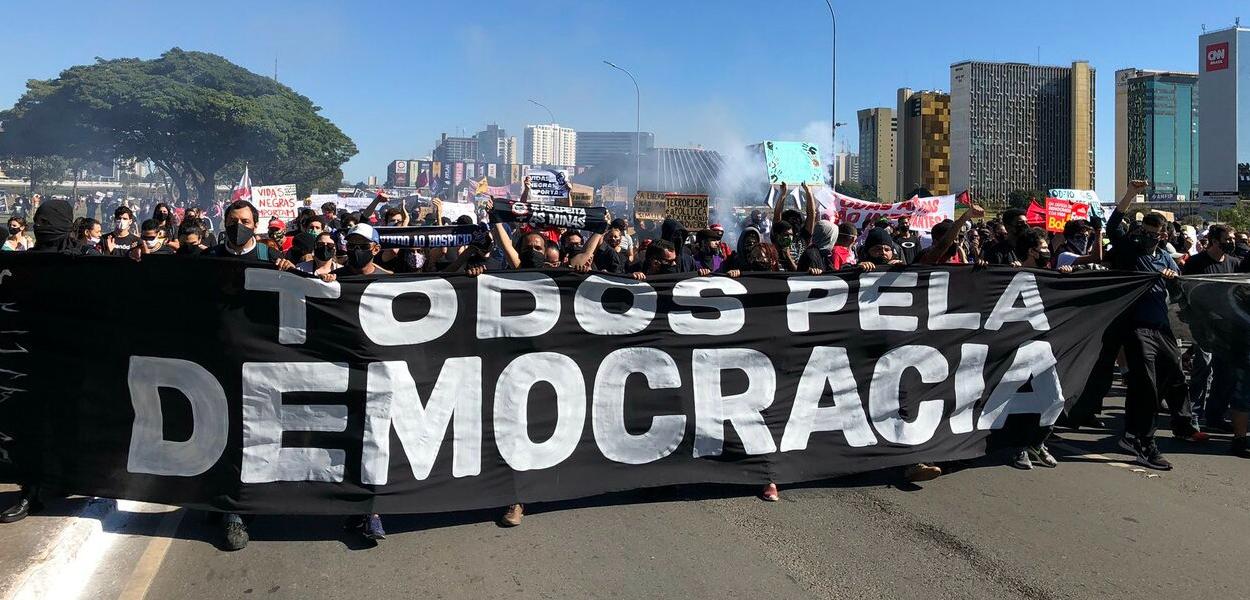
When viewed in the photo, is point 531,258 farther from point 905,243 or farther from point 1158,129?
point 1158,129

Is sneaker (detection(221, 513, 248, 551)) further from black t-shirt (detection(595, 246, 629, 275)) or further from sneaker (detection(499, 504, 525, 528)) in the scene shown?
black t-shirt (detection(595, 246, 629, 275))

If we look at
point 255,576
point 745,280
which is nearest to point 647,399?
point 745,280

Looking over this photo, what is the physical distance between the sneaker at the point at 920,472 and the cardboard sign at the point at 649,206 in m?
13.6

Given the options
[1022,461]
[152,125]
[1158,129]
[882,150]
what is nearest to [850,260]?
[1022,461]

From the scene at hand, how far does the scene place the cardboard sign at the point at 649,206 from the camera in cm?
1927

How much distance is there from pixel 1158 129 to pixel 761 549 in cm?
19661

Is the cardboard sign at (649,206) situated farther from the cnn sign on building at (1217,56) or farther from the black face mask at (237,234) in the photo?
the cnn sign on building at (1217,56)

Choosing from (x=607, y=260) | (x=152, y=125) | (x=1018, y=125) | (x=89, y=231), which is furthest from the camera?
(x=1018, y=125)

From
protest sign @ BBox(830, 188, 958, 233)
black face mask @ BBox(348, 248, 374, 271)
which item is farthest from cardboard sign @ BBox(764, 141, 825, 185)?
black face mask @ BBox(348, 248, 374, 271)

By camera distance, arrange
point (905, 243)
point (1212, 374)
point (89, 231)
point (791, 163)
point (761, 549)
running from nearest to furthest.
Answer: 1. point (761, 549)
2. point (1212, 374)
3. point (89, 231)
4. point (905, 243)
5. point (791, 163)

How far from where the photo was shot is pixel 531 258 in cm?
585

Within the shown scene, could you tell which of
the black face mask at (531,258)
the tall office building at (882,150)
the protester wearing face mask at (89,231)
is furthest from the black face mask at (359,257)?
the tall office building at (882,150)

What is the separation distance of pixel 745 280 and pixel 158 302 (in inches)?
130

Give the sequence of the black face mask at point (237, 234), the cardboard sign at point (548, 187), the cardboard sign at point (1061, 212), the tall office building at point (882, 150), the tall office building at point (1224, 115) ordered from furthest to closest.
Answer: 1. the tall office building at point (882, 150)
2. the tall office building at point (1224, 115)
3. the cardboard sign at point (548, 187)
4. the cardboard sign at point (1061, 212)
5. the black face mask at point (237, 234)
